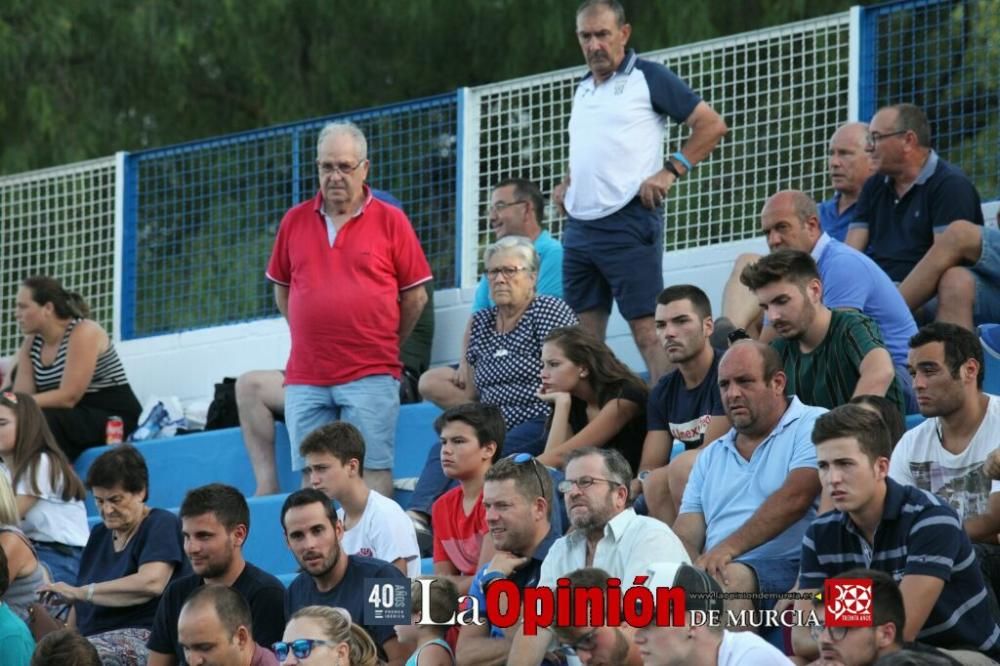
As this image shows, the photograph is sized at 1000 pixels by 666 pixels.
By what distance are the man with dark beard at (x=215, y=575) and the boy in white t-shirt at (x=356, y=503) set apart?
351 mm

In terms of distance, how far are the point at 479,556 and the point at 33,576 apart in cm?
178

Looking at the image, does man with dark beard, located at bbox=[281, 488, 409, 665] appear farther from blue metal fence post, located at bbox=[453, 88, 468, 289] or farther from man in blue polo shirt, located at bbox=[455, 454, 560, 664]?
blue metal fence post, located at bbox=[453, 88, 468, 289]

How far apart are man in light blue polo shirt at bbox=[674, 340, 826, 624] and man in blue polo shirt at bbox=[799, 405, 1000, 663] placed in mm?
432

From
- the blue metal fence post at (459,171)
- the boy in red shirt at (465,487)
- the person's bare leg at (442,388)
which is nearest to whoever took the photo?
the boy in red shirt at (465,487)

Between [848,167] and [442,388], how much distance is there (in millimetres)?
1896

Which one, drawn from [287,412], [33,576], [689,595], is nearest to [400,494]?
[287,412]

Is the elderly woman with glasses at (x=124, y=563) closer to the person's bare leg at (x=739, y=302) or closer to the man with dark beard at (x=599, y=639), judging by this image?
the man with dark beard at (x=599, y=639)

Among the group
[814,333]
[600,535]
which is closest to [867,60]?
[814,333]

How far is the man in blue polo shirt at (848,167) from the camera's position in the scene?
31.0 feet

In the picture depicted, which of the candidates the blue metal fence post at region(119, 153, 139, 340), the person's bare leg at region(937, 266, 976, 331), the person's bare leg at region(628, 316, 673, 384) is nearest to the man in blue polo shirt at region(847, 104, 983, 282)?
the person's bare leg at region(937, 266, 976, 331)

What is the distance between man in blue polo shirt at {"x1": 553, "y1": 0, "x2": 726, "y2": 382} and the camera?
941 centimetres

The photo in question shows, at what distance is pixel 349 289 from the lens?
956cm

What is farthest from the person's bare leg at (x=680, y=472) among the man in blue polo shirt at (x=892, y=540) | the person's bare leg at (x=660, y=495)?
the man in blue polo shirt at (x=892, y=540)

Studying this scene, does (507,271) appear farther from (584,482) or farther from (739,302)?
(584,482)
